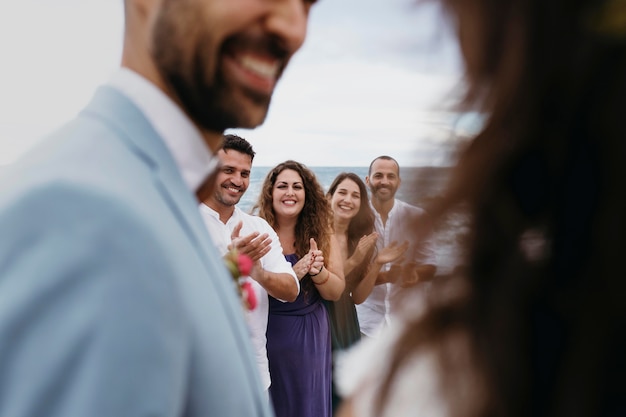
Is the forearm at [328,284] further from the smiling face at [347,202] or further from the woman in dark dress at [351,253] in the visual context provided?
the smiling face at [347,202]

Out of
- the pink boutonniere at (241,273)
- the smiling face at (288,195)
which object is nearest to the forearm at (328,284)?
the smiling face at (288,195)

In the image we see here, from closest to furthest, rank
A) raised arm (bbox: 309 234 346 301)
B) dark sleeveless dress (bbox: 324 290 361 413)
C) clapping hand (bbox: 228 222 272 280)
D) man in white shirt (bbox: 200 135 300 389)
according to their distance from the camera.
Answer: clapping hand (bbox: 228 222 272 280) → man in white shirt (bbox: 200 135 300 389) → raised arm (bbox: 309 234 346 301) → dark sleeveless dress (bbox: 324 290 361 413)

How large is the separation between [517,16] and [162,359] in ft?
1.94

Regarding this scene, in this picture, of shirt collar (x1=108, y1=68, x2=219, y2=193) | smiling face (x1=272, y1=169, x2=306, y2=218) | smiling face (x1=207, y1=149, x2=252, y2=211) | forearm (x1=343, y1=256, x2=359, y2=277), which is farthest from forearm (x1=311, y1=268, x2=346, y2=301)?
shirt collar (x1=108, y1=68, x2=219, y2=193)

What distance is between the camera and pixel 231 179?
3936 millimetres

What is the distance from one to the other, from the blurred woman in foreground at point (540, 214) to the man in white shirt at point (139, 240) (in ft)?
1.34

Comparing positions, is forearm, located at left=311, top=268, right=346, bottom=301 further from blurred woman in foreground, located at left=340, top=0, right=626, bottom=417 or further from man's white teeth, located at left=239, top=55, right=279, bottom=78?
blurred woman in foreground, located at left=340, top=0, right=626, bottom=417

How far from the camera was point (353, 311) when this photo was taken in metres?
4.80

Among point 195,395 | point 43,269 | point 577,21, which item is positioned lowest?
point 195,395

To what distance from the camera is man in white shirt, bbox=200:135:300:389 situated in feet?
11.5

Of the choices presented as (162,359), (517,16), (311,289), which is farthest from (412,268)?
(311,289)

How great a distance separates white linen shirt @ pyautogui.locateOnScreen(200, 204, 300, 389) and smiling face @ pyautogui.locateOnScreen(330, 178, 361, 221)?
1136mm

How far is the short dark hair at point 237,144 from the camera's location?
4180 mm

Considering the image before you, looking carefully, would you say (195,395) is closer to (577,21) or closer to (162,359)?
(162,359)
